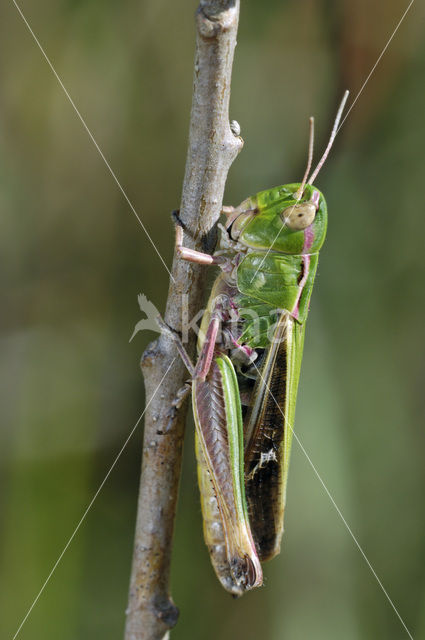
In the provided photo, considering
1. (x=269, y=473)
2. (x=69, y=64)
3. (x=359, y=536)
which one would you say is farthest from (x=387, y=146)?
(x=359, y=536)

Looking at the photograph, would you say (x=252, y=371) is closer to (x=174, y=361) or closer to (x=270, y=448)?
(x=270, y=448)

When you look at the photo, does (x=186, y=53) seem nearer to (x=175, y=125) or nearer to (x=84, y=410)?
(x=175, y=125)

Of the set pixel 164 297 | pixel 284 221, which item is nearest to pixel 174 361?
pixel 284 221

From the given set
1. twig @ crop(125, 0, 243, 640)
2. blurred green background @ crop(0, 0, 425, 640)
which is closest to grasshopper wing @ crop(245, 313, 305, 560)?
twig @ crop(125, 0, 243, 640)

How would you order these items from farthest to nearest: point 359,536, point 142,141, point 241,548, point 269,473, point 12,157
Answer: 1. point 359,536
2. point 142,141
3. point 12,157
4. point 269,473
5. point 241,548

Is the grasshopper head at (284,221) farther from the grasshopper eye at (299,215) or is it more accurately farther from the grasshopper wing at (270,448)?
the grasshopper wing at (270,448)

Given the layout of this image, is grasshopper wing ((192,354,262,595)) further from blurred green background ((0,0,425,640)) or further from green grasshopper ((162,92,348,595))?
blurred green background ((0,0,425,640))

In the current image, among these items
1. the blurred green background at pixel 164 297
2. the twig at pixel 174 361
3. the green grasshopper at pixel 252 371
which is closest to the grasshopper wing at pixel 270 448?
the green grasshopper at pixel 252 371
